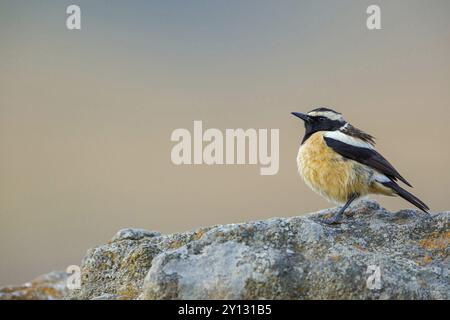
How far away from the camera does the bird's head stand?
7.77m

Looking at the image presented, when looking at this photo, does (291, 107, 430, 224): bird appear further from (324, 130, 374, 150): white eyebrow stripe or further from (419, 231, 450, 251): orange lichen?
(419, 231, 450, 251): orange lichen

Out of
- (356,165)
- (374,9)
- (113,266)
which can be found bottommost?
(113,266)

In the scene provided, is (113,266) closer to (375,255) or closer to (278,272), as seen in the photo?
(278,272)

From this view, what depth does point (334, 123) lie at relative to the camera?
781 cm

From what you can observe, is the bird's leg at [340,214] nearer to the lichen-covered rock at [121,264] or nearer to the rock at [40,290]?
the lichen-covered rock at [121,264]

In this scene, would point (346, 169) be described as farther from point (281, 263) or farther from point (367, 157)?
point (281, 263)

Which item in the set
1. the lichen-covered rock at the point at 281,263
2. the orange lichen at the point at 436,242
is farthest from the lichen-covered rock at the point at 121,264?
the orange lichen at the point at 436,242

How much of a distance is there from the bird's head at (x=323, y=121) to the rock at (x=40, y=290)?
11.2ft

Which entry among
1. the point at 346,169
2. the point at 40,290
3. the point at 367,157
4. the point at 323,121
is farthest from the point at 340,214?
the point at 40,290

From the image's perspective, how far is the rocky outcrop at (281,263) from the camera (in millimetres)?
3916

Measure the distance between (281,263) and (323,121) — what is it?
406 cm
